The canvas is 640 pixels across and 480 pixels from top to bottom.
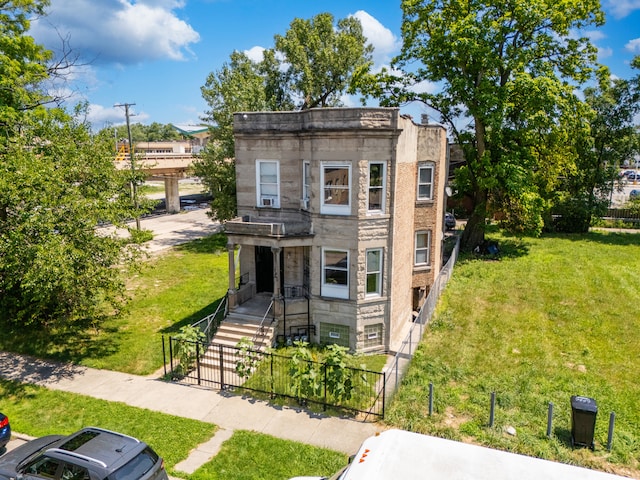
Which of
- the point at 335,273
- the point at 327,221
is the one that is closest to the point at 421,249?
the point at 335,273

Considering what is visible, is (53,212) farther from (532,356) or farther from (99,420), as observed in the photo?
(532,356)

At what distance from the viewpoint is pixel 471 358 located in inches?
673

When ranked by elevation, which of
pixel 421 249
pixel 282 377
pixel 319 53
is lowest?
pixel 282 377

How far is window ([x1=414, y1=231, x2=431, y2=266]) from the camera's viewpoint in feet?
75.8

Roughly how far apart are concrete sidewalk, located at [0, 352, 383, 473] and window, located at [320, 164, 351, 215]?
7.22 metres

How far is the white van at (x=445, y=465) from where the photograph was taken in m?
6.76

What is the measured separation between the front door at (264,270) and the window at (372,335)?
16.0 ft

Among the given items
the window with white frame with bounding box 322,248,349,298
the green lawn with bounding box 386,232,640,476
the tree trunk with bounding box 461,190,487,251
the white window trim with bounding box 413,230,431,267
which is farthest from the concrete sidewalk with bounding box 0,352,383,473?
the tree trunk with bounding box 461,190,487,251

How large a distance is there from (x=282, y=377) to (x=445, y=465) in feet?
31.2

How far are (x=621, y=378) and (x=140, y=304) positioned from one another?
65.2 ft

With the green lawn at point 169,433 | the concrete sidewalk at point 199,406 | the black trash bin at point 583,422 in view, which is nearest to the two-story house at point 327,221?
the concrete sidewalk at point 199,406

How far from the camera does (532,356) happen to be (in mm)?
17125

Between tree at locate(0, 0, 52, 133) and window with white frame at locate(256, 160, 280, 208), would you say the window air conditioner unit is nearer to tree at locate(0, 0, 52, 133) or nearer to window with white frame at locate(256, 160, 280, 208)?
window with white frame at locate(256, 160, 280, 208)

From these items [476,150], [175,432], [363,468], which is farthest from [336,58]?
[363,468]
